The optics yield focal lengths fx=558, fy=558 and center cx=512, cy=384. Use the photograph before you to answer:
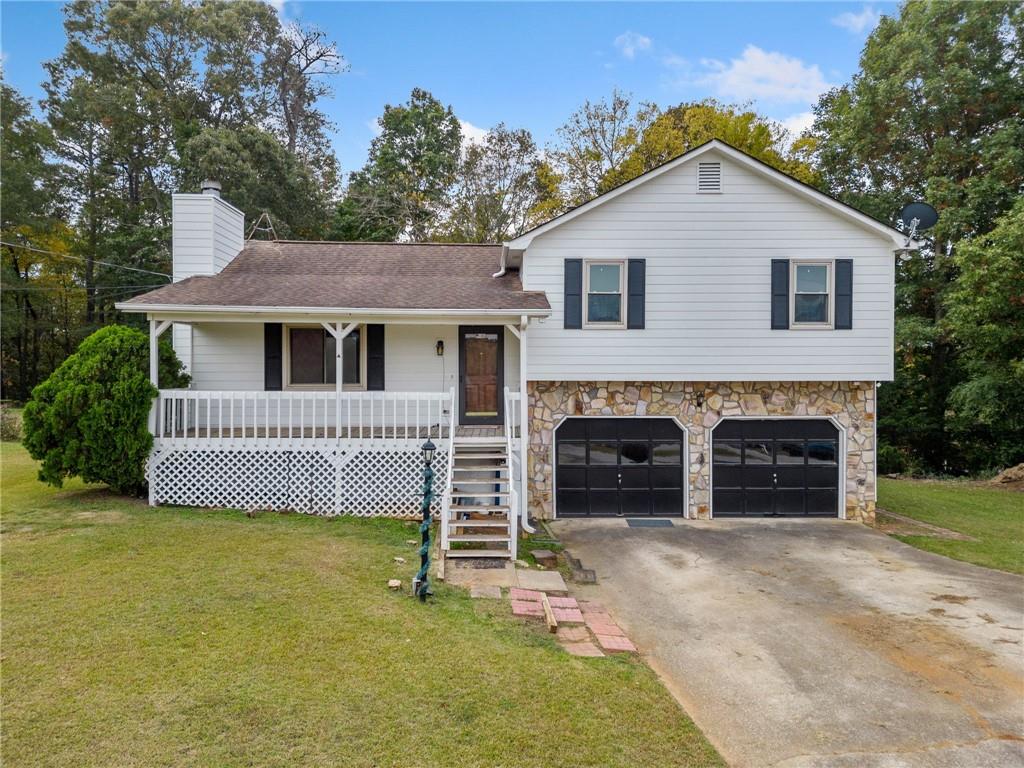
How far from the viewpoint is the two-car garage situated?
1093cm

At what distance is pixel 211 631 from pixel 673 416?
8445mm

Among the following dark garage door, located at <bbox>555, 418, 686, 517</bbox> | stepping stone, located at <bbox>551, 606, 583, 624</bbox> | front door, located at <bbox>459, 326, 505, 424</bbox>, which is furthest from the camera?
front door, located at <bbox>459, 326, 505, 424</bbox>

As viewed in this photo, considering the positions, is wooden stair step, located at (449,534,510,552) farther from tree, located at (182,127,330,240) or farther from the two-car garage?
tree, located at (182,127,330,240)

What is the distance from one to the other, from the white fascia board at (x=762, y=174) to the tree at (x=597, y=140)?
13839mm

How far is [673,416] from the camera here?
35.7ft

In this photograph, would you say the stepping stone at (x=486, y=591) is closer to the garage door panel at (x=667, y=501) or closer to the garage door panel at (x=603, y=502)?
the garage door panel at (x=603, y=502)

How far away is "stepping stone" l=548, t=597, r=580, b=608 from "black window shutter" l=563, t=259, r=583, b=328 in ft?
17.9

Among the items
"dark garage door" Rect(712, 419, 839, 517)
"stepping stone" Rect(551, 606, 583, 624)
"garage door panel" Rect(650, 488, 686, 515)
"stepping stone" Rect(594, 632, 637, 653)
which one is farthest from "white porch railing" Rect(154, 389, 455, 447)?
"dark garage door" Rect(712, 419, 839, 517)

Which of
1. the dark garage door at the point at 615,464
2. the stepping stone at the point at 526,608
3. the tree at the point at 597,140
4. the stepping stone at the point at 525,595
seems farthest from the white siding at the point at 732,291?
the tree at the point at 597,140

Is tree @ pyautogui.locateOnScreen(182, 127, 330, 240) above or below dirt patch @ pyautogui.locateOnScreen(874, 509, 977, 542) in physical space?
above

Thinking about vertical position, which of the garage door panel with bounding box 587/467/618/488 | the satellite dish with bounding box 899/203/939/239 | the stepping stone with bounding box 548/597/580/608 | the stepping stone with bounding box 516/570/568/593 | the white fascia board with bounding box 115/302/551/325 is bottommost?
the stepping stone with bounding box 516/570/568/593

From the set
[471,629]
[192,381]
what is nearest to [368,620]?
[471,629]

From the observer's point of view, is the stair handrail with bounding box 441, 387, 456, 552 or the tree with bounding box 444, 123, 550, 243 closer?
the stair handrail with bounding box 441, 387, 456, 552

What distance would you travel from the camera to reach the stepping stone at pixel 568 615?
19.0 feet
